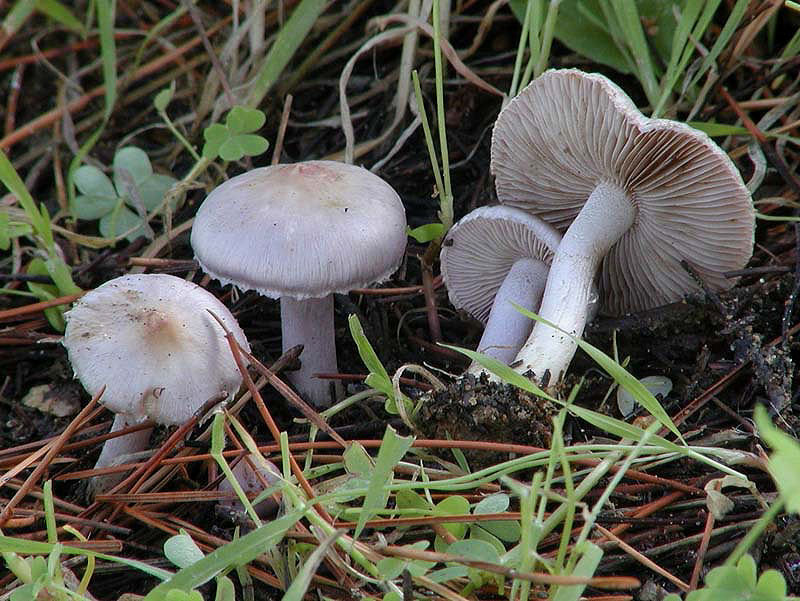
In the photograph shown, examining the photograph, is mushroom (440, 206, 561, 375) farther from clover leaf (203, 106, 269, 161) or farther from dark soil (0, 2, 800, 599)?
clover leaf (203, 106, 269, 161)

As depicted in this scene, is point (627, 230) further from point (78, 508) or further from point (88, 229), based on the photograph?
point (88, 229)

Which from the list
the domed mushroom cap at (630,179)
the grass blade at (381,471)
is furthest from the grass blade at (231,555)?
the domed mushroom cap at (630,179)

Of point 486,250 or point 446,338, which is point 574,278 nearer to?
point 486,250

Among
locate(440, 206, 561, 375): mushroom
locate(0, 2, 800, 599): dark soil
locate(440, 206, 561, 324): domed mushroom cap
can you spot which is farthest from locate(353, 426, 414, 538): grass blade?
A: locate(440, 206, 561, 324): domed mushroom cap

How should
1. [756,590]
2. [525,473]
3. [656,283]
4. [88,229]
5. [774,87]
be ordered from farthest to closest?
[88,229] < [774,87] < [656,283] < [525,473] < [756,590]

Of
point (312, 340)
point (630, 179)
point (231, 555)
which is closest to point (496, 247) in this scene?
point (630, 179)

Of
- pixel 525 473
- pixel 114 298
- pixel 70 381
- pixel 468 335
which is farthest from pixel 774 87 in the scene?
pixel 70 381
